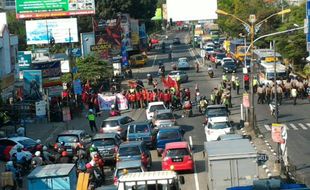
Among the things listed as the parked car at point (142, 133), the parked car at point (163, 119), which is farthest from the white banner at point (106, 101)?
the parked car at point (142, 133)

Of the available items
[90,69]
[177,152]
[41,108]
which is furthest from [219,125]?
[90,69]

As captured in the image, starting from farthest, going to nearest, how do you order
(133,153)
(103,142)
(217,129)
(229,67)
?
(229,67)
(217,129)
(103,142)
(133,153)

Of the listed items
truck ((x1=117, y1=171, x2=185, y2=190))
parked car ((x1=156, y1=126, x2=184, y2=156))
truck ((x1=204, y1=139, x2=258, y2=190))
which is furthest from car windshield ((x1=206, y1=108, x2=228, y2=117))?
truck ((x1=117, y1=171, x2=185, y2=190))

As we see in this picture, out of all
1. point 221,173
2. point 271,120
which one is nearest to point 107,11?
point 271,120

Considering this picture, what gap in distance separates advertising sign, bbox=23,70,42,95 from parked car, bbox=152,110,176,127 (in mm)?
12540

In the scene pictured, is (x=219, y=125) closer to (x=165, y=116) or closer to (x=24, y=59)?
(x=165, y=116)

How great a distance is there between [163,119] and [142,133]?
16.6 feet

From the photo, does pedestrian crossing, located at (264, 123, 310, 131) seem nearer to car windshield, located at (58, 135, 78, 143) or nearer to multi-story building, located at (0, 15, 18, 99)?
car windshield, located at (58, 135, 78, 143)

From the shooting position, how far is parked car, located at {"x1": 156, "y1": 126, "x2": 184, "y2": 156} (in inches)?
1358

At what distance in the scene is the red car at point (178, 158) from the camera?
2981 cm

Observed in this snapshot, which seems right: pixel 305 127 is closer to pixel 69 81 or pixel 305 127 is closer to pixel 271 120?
pixel 271 120

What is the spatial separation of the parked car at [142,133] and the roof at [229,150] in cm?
1021

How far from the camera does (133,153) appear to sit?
30562 millimetres

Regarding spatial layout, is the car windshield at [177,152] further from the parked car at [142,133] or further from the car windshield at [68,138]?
the car windshield at [68,138]
